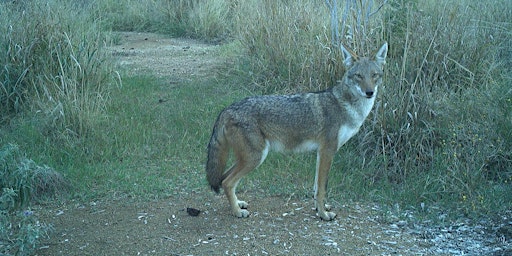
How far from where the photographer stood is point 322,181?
19.3 feet

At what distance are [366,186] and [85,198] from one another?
282 centimetres

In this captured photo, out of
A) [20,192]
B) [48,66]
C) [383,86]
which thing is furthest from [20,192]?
[383,86]

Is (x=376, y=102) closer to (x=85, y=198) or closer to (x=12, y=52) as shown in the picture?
(x=85, y=198)

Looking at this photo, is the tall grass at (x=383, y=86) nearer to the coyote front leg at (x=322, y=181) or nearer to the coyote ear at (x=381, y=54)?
the coyote front leg at (x=322, y=181)

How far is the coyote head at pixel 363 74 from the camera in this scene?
5.89 metres

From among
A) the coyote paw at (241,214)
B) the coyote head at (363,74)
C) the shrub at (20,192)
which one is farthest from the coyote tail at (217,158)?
the shrub at (20,192)

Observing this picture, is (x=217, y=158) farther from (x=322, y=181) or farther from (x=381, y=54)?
(x=381, y=54)

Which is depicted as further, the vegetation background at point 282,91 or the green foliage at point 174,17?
the green foliage at point 174,17

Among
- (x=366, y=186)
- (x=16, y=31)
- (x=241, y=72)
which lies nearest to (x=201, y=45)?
(x=241, y=72)

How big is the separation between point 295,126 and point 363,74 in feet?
2.56

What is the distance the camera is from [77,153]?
7402mm

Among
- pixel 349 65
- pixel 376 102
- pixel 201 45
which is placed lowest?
pixel 201 45

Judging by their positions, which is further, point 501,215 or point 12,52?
point 12,52

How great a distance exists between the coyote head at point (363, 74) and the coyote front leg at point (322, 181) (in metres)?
0.63
